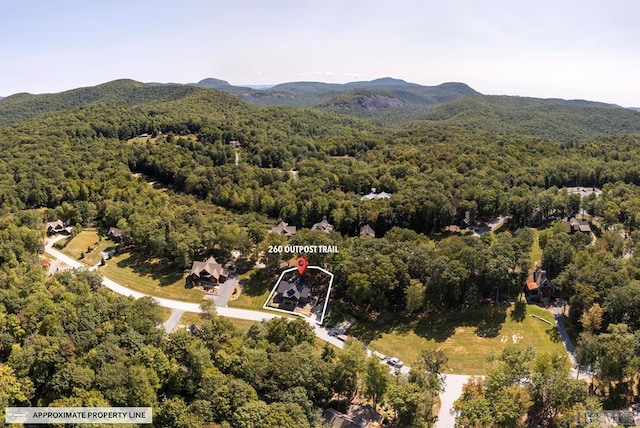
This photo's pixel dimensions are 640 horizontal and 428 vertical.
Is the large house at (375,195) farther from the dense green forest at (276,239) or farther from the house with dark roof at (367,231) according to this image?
the house with dark roof at (367,231)

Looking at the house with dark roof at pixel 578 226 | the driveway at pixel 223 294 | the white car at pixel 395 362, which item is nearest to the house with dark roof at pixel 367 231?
the driveway at pixel 223 294

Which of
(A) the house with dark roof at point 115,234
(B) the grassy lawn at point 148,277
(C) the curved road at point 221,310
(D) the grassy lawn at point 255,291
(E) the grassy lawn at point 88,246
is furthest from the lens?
(A) the house with dark roof at point 115,234

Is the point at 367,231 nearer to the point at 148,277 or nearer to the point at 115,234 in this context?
the point at 148,277

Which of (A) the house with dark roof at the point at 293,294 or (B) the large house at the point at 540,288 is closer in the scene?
(B) the large house at the point at 540,288

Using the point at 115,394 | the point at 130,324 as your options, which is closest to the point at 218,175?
the point at 130,324

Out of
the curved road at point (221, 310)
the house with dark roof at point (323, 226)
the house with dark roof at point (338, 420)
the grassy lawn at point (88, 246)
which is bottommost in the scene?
the curved road at point (221, 310)

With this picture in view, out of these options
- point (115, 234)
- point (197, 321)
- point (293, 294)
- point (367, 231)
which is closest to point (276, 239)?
point (293, 294)
